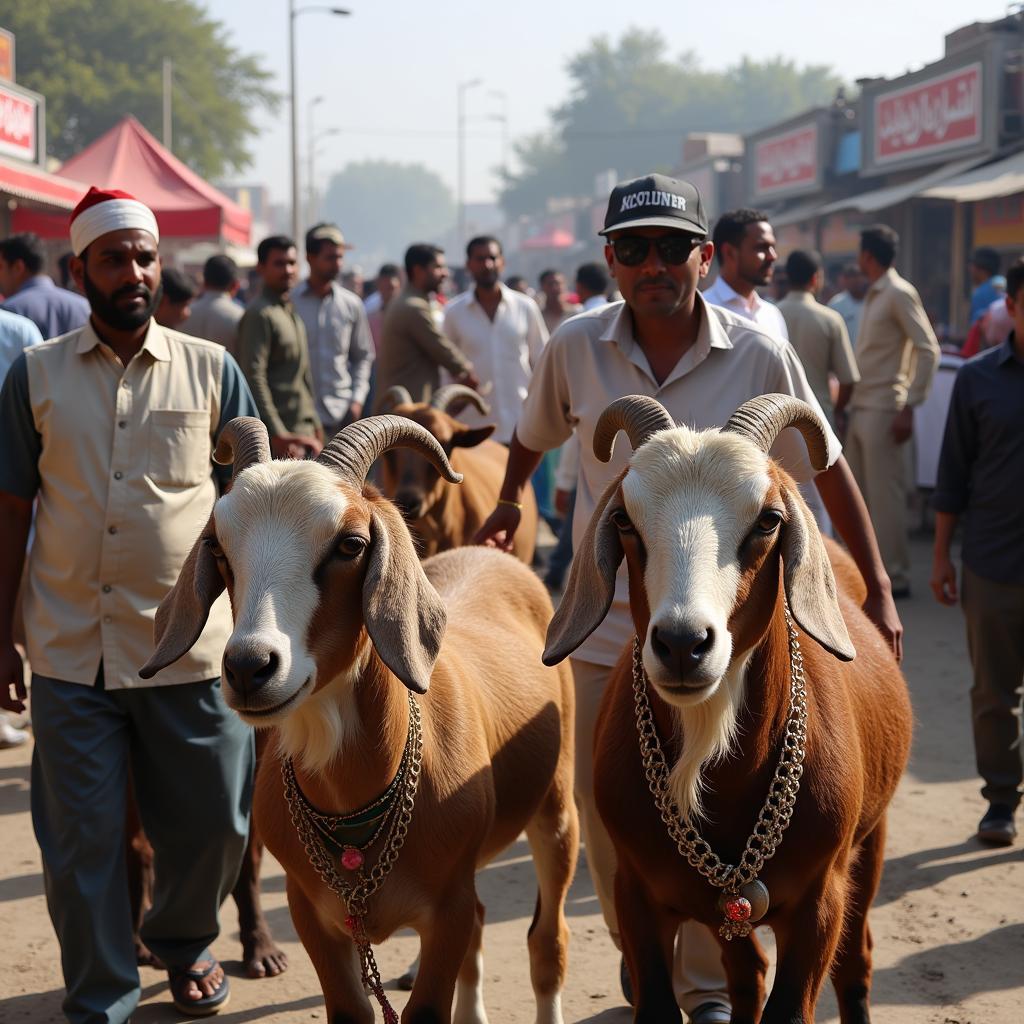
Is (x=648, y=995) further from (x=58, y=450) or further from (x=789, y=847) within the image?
(x=58, y=450)

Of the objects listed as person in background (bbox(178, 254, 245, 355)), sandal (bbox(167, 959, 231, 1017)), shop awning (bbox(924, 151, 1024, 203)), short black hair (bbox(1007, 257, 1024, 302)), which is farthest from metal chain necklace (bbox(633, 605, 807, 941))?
shop awning (bbox(924, 151, 1024, 203))

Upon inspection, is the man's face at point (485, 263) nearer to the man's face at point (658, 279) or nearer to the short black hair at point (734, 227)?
the short black hair at point (734, 227)

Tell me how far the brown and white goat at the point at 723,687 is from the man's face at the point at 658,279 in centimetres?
63

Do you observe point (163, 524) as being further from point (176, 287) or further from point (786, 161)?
point (786, 161)

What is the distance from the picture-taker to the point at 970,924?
17.4 ft

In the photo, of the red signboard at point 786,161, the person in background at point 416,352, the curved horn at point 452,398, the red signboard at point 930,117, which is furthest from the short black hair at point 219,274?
the red signboard at point 786,161

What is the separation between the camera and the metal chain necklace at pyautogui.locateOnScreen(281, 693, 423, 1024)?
3.62 meters

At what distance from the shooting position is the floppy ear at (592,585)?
3.29 m

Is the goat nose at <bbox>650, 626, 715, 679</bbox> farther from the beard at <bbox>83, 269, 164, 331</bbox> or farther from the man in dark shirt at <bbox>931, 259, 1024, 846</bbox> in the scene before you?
the man in dark shirt at <bbox>931, 259, 1024, 846</bbox>

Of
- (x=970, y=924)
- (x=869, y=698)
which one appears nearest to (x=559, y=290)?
(x=970, y=924)

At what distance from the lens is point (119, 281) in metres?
4.39

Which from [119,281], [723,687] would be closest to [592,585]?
[723,687]

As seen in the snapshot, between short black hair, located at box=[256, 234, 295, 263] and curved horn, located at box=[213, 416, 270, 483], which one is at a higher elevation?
short black hair, located at box=[256, 234, 295, 263]

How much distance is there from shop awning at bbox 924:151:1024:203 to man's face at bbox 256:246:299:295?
1197 cm
